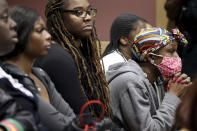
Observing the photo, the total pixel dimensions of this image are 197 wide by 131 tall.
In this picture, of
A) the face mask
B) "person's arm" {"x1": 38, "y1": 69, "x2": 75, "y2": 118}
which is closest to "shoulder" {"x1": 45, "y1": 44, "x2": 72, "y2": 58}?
"person's arm" {"x1": 38, "y1": 69, "x2": 75, "y2": 118}

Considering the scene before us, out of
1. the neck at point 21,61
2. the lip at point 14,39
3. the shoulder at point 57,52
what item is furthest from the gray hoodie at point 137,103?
the lip at point 14,39

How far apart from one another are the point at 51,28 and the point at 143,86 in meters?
0.74

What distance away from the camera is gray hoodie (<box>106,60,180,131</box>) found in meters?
2.48

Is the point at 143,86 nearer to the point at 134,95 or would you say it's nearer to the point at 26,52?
the point at 134,95

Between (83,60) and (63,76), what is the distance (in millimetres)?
271

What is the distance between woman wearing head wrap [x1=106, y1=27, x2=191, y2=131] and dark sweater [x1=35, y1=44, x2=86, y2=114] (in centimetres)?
35

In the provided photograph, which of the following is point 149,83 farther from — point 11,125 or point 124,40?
point 11,125

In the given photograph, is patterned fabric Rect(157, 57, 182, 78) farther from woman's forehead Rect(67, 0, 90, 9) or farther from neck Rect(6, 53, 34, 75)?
neck Rect(6, 53, 34, 75)

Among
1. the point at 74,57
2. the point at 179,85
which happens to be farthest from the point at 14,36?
the point at 179,85

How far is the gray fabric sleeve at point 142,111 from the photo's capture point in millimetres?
2467

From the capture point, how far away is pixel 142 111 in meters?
2.46

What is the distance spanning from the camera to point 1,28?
1.73 metres

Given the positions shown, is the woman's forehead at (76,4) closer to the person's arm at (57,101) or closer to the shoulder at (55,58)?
the shoulder at (55,58)

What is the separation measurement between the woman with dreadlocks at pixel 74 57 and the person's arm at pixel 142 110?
0.13 meters
